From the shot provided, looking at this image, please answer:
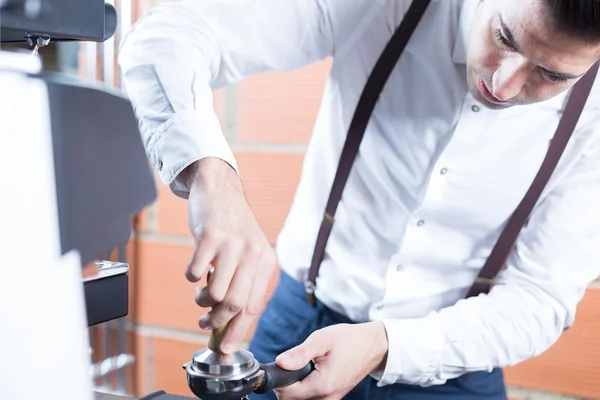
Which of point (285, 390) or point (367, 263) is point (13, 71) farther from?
point (367, 263)

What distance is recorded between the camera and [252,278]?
0.44 metres

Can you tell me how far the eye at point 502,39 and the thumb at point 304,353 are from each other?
0.32 meters

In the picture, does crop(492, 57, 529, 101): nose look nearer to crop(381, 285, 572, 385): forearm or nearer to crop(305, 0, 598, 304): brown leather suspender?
crop(305, 0, 598, 304): brown leather suspender

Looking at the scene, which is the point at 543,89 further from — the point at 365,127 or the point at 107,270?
the point at 107,270

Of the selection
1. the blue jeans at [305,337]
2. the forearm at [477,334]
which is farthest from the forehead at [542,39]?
the blue jeans at [305,337]

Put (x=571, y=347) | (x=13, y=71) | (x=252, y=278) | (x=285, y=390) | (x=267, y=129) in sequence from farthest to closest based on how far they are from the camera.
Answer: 1. (x=267, y=129)
2. (x=571, y=347)
3. (x=285, y=390)
4. (x=252, y=278)
5. (x=13, y=71)

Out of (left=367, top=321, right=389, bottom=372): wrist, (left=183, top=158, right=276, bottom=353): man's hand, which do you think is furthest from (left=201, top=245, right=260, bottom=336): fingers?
(left=367, top=321, right=389, bottom=372): wrist

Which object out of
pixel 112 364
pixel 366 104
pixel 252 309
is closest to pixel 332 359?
pixel 252 309

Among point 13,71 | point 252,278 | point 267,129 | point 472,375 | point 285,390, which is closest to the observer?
point 13,71

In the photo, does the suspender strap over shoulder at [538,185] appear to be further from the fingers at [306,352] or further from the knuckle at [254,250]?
the knuckle at [254,250]

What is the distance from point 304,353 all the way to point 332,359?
0.04m

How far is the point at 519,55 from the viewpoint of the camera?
0.61 m

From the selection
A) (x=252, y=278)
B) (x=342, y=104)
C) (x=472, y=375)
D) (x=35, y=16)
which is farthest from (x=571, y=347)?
(x=35, y=16)

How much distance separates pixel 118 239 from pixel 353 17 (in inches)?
14.4
